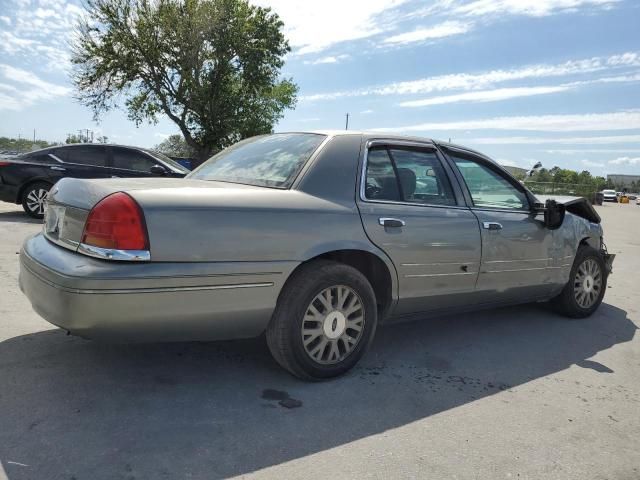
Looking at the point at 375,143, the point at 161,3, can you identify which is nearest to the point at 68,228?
the point at 375,143

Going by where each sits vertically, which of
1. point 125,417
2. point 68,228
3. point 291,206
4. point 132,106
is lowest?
point 125,417

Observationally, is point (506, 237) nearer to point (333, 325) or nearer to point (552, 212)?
point (552, 212)

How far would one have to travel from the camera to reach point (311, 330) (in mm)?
3125

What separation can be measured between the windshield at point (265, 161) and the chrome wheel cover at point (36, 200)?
7.13 metres

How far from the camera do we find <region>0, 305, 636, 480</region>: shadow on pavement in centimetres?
232

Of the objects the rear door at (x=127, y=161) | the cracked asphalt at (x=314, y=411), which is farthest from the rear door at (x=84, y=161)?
the cracked asphalt at (x=314, y=411)

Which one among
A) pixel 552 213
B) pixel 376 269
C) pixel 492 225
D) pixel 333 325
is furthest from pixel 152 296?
pixel 552 213

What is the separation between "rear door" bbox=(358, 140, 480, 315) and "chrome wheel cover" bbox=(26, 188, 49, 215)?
27.0 feet

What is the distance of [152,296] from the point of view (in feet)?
8.46

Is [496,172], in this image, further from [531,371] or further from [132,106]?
[132,106]

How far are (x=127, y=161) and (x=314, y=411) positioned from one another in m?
8.20

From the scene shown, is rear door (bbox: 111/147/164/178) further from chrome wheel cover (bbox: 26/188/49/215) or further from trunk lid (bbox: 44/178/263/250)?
trunk lid (bbox: 44/178/263/250)

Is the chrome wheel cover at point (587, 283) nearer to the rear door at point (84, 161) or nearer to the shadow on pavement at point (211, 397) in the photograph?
the shadow on pavement at point (211, 397)

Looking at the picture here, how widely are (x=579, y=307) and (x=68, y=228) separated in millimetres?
4469
